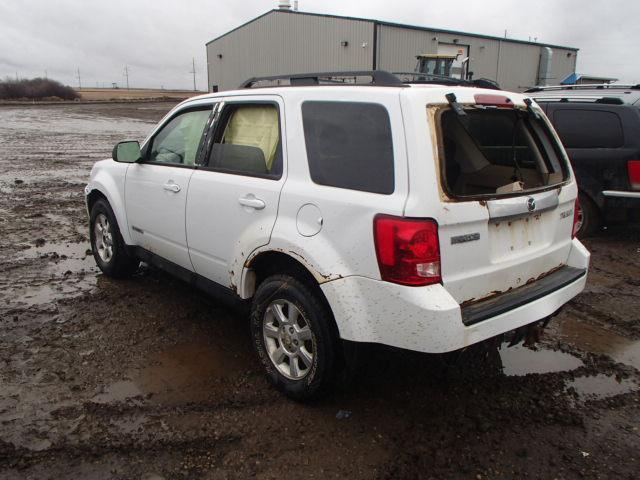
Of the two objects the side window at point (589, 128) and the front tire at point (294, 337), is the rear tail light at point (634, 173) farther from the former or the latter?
the front tire at point (294, 337)

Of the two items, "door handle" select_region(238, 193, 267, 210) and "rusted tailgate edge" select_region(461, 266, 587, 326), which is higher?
"door handle" select_region(238, 193, 267, 210)

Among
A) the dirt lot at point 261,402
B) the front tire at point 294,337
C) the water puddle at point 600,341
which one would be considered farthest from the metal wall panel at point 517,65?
the front tire at point 294,337

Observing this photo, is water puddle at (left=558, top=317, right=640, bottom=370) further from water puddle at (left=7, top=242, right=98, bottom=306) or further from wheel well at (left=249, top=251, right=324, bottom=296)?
water puddle at (left=7, top=242, right=98, bottom=306)

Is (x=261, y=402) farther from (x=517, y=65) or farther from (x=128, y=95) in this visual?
(x=128, y=95)

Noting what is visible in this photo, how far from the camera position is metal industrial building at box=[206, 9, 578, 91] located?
89.5 feet

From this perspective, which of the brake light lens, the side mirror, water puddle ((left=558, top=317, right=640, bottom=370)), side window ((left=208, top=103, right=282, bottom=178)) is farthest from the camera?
the side mirror

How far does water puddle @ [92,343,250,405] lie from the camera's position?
318cm

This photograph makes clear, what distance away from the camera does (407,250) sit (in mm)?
2410

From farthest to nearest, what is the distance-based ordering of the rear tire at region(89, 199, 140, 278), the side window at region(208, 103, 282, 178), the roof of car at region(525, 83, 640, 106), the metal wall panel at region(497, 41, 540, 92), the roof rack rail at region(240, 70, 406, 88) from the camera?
the metal wall panel at region(497, 41, 540, 92) < the roof of car at region(525, 83, 640, 106) < the rear tire at region(89, 199, 140, 278) < the side window at region(208, 103, 282, 178) < the roof rack rail at region(240, 70, 406, 88)

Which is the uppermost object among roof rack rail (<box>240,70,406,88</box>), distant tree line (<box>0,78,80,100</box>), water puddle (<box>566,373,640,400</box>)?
distant tree line (<box>0,78,80,100</box>)

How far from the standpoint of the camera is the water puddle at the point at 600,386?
3256 mm

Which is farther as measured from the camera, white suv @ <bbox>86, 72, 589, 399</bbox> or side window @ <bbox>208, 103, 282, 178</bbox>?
side window @ <bbox>208, 103, 282, 178</bbox>

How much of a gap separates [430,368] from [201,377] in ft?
5.01

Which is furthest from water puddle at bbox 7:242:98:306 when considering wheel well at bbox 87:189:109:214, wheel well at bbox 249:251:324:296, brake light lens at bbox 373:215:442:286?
brake light lens at bbox 373:215:442:286
